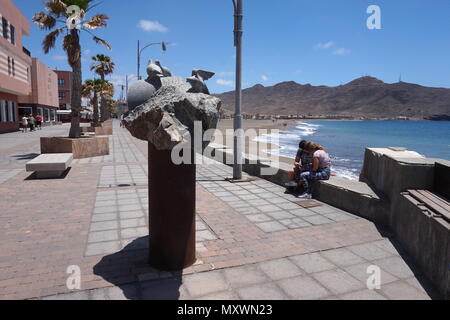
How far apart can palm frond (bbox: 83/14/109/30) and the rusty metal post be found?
39.4 feet

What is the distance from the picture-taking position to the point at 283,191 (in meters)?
7.16

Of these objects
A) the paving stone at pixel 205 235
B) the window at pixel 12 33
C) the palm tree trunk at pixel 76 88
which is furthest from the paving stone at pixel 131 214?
the window at pixel 12 33

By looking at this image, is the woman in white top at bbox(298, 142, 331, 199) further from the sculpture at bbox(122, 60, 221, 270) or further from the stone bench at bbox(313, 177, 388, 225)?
the sculpture at bbox(122, 60, 221, 270)

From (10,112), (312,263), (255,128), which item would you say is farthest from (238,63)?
(255,128)

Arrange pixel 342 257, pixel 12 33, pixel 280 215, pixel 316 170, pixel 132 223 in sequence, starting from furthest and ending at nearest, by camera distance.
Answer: pixel 12 33, pixel 316 170, pixel 280 215, pixel 132 223, pixel 342 257

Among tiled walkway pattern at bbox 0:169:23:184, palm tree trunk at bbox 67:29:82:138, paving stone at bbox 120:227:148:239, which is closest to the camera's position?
paving stone at bbox 120:227:148:239

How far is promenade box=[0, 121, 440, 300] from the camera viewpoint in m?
3.19

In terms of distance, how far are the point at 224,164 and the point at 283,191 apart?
433 cm

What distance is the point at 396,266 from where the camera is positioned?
372cm

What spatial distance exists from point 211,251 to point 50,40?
40.9 feet

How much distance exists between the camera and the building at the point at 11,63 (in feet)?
77.0

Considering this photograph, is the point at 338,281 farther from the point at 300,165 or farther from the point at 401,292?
the point at 300,165

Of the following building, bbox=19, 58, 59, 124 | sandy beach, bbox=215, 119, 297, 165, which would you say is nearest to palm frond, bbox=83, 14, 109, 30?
sandy beach, bbox=215, 119, 297, 165

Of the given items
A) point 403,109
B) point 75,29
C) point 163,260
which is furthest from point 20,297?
point 403,109
